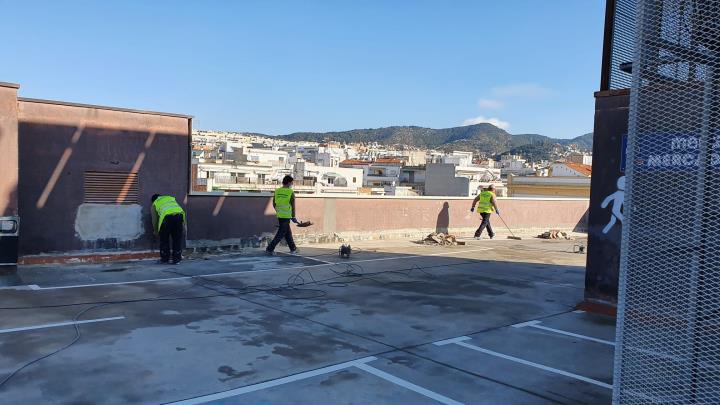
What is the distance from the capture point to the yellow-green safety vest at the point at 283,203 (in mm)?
13133

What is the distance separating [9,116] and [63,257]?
116 inches

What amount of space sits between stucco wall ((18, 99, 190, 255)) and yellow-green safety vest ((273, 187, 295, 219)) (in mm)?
2257

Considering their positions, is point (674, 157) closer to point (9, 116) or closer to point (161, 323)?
point (161, 323)

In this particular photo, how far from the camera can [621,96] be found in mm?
8031

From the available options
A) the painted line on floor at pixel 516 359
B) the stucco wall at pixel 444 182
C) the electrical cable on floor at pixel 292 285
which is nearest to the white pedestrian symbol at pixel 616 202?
the painted line on floor at pixel 516 359

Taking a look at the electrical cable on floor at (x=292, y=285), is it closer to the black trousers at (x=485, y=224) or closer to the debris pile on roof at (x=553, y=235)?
the black trousers at (x=485, y=224)

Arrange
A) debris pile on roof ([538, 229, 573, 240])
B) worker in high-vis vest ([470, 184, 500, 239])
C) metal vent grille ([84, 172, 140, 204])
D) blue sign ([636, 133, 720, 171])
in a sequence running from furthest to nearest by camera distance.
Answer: debris pile on roof ([538, 229, 573, 240]), worker in high-vis vest ([470, 184, 500, 239]), metal vent grille ([84, 172, 140, 204]), blue sign ([636, 133, 720, 171])

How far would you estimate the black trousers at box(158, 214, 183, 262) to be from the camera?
36.7ft

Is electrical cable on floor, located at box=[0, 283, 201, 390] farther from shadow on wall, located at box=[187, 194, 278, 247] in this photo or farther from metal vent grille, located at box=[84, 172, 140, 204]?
shadow on wall, located at box=[187, 194, 278, 247]

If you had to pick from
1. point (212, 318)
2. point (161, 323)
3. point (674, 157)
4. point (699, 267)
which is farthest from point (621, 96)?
point (161, 323)

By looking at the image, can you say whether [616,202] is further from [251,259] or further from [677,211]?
[251,259]

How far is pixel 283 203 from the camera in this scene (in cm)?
1318

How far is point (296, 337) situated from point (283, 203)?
711cm

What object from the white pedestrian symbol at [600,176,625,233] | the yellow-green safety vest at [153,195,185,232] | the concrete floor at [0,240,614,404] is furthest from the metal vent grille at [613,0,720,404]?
the yellow-green safety vest at [153,195,185,232]
